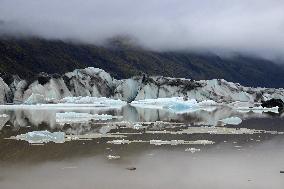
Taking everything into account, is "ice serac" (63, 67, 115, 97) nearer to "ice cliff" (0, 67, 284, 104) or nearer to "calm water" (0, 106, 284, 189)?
"ice cliff" (0, 67, 284, 104)

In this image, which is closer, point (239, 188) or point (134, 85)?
point (239, 188)

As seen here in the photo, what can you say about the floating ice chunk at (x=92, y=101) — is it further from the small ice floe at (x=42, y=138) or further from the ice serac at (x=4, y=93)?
the small ice floe at (x=42, y=138)

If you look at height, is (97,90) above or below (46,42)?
below

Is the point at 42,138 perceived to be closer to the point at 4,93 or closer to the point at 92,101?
the point at 92,101

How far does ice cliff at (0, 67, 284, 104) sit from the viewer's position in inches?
2087

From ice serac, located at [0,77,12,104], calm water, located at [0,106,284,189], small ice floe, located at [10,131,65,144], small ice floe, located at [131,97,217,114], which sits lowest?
calm water, located at [0,106,284,189]

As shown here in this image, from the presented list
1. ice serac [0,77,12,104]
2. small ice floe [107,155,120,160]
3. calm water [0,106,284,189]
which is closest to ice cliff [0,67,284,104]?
ice serac [0,77,12,104]

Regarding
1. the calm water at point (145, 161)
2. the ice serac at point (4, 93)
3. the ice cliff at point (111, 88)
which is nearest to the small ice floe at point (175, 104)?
the ice cliff at point (111, 88)

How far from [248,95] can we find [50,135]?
161ft

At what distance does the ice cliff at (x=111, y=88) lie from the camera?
53.0 m

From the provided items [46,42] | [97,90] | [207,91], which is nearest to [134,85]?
[97,90]

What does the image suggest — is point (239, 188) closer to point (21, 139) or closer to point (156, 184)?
point (156, 184)

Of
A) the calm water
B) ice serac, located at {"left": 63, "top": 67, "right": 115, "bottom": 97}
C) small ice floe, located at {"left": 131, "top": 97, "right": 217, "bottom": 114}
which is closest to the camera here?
the calm water

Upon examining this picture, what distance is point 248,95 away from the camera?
62469mm
